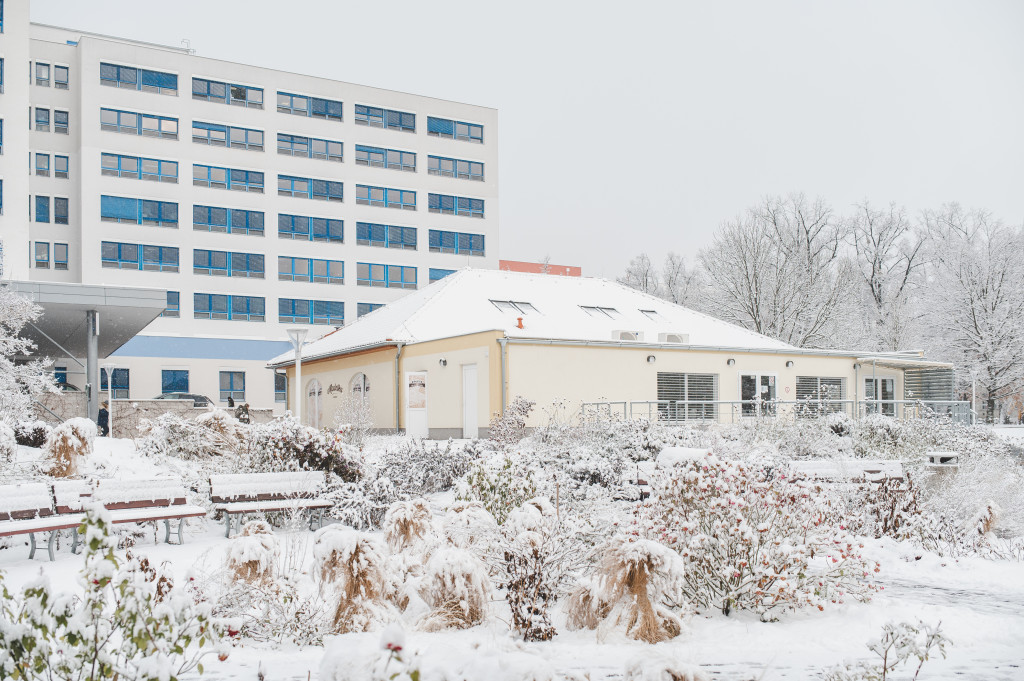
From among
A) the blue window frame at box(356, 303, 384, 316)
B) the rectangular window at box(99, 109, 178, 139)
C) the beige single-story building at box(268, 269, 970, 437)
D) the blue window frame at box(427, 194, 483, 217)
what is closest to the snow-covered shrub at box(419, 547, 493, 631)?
the beige single-story building at box(268, 269, 970, 437)

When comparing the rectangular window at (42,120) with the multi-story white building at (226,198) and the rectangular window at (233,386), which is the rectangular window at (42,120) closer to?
the multi-story white building at (226,198)

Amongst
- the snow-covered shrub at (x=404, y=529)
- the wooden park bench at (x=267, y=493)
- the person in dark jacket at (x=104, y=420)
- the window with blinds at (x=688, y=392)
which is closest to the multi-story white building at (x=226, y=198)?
the person in dark jacket at (x=104, y=420)

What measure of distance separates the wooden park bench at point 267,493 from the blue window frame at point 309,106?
3884 cm

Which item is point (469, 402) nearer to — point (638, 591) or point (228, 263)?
point (638, 591)

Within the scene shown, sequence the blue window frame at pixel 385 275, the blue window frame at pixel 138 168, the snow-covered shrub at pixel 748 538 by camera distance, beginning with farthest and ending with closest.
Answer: the blue window frame at pixel 385 275 < the blue window frame at pixel 138 168 < the snow-covered shrub at pixel 748 538

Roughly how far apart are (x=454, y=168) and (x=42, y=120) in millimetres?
21301

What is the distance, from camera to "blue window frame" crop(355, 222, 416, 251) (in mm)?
47812

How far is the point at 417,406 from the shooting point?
25156mm

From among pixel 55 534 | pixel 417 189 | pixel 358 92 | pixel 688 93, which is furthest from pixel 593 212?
pixel 55 534

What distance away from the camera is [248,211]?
147 ft

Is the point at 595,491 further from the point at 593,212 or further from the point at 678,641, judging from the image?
the point at 593,212

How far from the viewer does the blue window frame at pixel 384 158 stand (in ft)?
158

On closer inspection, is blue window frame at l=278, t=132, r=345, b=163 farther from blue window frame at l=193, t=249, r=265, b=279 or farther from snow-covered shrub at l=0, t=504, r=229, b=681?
snow-covered shrub at l=0, t=504, r=229, b=681

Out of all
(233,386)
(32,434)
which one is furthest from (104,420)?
(233,386)
